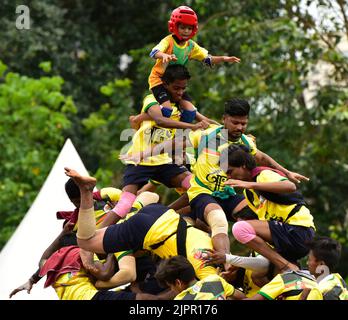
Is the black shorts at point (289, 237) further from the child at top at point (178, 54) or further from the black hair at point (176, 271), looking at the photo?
the child at top at point (178, 54)

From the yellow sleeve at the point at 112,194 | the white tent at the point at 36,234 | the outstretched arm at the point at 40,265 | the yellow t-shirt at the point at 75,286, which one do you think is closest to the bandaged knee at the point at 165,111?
the yellow sleeve at the point at 112,194

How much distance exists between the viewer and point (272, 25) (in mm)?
17688

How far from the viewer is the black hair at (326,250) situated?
27.4ft

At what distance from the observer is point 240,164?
8.47m

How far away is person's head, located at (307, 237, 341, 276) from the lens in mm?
8352

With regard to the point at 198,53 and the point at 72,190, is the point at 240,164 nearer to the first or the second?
the point at 198,53

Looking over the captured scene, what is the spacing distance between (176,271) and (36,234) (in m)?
4.39

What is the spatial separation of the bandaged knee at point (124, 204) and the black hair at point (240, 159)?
1.36m

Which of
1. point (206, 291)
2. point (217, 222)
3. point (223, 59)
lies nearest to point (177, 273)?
point (206, 291)

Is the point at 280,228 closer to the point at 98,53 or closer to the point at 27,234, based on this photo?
the point at 27,234

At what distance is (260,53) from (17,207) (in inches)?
248

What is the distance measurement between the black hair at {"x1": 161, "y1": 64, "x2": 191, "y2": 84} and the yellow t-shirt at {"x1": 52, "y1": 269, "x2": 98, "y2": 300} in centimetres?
188

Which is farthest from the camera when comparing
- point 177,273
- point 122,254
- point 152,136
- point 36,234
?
point 36,234

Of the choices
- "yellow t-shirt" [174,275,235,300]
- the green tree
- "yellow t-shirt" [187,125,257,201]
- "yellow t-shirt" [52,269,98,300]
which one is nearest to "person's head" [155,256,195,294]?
"yellow t-shirt" [174,275,235,300]
